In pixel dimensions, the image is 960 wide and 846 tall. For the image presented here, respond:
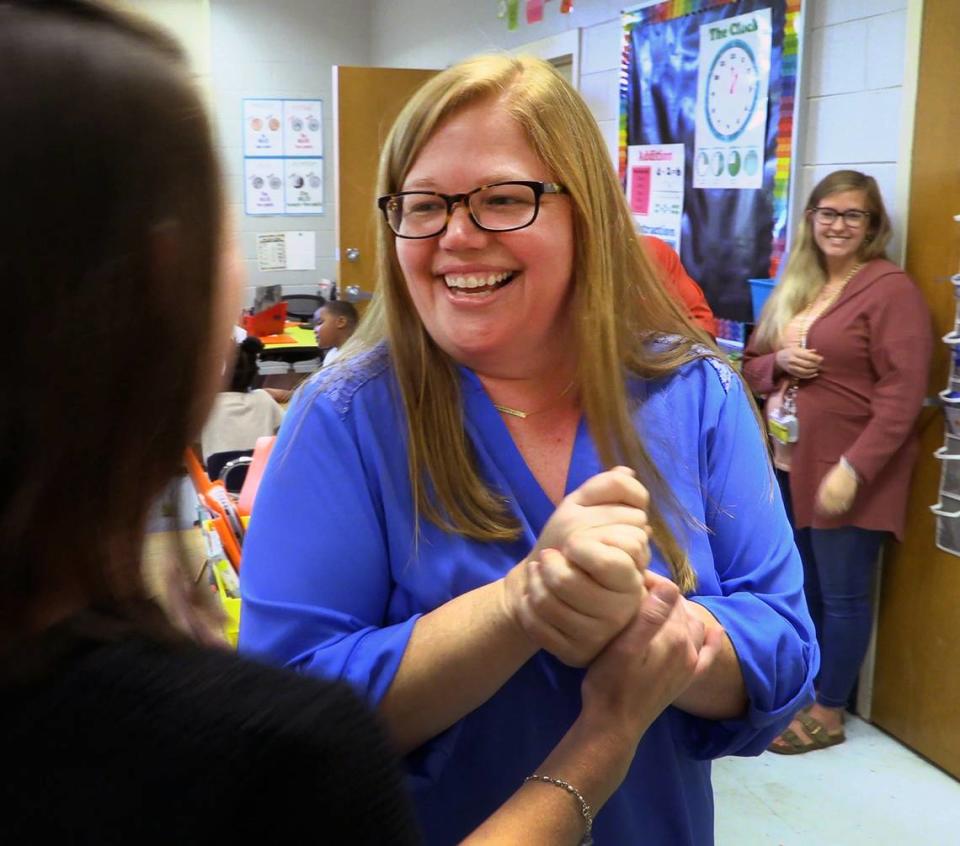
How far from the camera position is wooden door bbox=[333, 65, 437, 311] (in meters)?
5.31

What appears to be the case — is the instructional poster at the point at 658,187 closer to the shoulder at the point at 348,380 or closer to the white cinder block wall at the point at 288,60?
the shoulder at the point at 348,380

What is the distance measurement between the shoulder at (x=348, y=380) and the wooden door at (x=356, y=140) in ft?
14.1

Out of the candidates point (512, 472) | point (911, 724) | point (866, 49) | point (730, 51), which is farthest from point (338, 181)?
point (512, 472)

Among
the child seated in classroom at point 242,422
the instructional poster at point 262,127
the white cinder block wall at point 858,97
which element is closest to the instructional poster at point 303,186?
the instructional poster at point 262,127

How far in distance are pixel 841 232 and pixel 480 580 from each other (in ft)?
7.01

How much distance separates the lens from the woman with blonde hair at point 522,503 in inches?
33.8

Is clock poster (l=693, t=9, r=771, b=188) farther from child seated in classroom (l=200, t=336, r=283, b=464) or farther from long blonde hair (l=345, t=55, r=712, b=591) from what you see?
long blonde hair (l=345, t=55, r=712, b=591)

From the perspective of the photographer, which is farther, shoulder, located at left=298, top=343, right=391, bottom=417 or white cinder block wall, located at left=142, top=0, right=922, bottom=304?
white cinder block wall, located at left=142, top=0, right=922, bottom=304

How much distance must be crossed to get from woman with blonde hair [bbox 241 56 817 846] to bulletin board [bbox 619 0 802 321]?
7.20ft

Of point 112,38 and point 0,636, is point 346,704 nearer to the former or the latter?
point 0,636

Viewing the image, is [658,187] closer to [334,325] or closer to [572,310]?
[334,325]

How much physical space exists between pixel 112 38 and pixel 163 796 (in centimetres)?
35

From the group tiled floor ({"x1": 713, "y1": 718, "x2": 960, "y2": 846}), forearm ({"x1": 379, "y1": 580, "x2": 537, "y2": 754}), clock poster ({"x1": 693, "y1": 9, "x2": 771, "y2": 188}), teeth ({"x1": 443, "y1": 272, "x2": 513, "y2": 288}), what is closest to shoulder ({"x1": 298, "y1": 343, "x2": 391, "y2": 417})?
teeth ({"x1": 443, "y1": 272, "x2": 513, "y2": 288})

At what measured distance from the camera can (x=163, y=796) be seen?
0.43 metres
